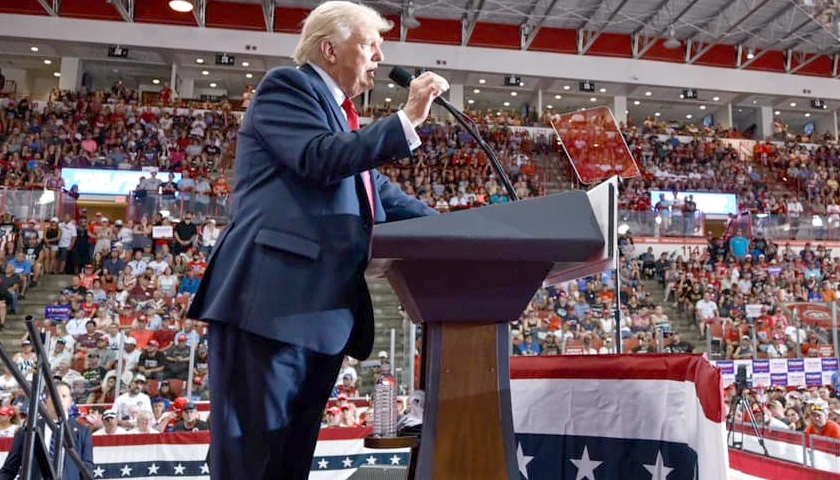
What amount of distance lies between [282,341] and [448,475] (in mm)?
412

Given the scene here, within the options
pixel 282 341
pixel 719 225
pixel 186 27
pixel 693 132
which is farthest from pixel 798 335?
pixel 186 27

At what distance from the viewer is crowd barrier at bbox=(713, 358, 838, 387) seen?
8586mm

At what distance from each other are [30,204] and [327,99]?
40.9 feet

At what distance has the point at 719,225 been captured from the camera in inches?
653

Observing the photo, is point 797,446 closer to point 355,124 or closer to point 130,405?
point 355,124

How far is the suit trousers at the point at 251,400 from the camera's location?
1.29 metres

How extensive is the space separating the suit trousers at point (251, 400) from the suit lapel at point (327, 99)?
1.64 ft

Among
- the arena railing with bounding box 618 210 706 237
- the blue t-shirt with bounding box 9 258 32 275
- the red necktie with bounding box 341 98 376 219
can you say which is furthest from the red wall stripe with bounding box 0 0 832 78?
the red necktie with bounding box 341 98 376 219

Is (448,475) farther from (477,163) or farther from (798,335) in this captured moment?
(477,163)

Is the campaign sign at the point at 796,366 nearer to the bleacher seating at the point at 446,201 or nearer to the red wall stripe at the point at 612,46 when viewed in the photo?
the bleacher seating at the point at 446,201

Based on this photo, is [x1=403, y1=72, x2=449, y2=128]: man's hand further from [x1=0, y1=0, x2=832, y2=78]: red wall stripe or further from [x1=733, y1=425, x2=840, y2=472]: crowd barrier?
[x1=0, y1=0, x2=832, y2=78]: red wall stripe

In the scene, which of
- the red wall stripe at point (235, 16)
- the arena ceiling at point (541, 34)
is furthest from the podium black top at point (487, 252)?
the red wall stripe at point (235, 16)

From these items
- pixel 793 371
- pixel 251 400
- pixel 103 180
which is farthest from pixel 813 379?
pixel 103 180

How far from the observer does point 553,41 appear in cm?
2081
